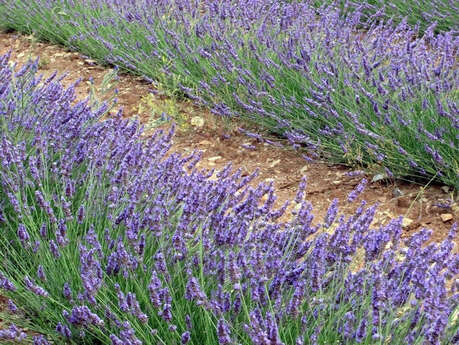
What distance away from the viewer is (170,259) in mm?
2051

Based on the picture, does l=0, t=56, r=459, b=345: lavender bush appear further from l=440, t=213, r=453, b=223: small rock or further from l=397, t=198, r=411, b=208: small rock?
l=397, t=198, r=411, b=208: small rock

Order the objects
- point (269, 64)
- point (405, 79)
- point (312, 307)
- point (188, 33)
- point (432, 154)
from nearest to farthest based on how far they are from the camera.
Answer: point (312, 307) → point (432, 154) → point (405, 79) → point (269, 64) → point (188, 33)

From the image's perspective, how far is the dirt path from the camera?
321 centimetres

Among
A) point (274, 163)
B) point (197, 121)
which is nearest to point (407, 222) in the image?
point (274, 163)


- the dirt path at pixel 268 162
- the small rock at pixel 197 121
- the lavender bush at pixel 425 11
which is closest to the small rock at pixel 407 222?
Answer: the dirt path at pixel 268 162

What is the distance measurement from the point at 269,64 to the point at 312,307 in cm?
226

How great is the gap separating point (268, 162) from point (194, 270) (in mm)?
1909

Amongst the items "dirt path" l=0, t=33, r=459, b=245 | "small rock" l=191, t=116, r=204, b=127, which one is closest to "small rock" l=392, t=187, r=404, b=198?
"dirt path" l=0, t=33, r=459, b=245

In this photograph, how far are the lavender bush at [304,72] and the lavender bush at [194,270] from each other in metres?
1.17

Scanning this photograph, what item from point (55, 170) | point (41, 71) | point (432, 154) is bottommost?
point (41, 71)

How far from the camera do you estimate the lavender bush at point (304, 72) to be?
3.31 metres

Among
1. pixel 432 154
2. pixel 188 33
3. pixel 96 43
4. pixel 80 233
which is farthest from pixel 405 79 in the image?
pixel 96 43

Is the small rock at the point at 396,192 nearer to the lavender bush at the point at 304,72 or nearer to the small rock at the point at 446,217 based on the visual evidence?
the lavender bush at the point at 304,72

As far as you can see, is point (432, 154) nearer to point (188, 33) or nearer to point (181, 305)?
point (181, 305)
